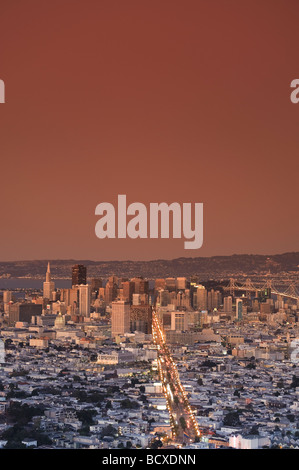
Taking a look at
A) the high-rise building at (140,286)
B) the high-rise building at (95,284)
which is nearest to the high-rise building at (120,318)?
the high-rise building at (140,286)

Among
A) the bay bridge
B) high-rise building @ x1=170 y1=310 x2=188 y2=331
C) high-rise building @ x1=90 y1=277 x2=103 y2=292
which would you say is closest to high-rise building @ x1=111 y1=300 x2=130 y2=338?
high-rise building @ x1=90 y1=277 x2=103 y2=292

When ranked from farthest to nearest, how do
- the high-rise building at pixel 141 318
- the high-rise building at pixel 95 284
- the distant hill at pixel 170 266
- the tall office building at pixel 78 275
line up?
the high-rise building at pixel 141 318
the high-rise building at pixel 95 284
the tall office building at pixel 78 275
the distant hill at pixel 170 266

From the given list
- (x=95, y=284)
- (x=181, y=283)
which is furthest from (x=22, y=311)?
(x=181, y=283)

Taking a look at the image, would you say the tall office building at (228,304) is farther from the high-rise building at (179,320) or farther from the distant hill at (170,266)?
the distant hill at (170,266)
